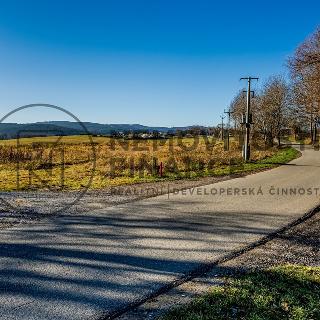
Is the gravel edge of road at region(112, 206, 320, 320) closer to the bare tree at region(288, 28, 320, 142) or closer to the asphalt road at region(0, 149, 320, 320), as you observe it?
the asphalt road at region(0, 149, 320, 320)

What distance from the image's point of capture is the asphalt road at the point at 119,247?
5.91 metres

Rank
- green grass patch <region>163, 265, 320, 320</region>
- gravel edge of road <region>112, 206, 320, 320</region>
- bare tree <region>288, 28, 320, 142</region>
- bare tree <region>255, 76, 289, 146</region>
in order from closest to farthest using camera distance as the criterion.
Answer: green grass patch <region>163, 265, 320, 320</region> < gravel edge of road <region>112, 206, 320, 320</region> < bare tree <region>288, 28, 320, 142</region> < bare tree <region>255, 76, 289, 146</region>

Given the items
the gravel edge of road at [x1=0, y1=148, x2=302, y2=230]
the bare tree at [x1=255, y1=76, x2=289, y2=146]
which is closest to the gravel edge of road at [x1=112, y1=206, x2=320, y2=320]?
the gravel edge of road at [x1=0, y1=148, x2=302, y2=230]

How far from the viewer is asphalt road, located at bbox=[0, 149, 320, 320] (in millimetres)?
5914

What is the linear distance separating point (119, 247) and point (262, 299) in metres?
Result: 3.56

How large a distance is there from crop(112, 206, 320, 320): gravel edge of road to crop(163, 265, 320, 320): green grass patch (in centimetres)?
28

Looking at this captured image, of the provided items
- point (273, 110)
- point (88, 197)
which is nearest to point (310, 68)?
point (88, 197)

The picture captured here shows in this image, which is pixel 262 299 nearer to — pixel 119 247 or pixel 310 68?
pixel 119 247

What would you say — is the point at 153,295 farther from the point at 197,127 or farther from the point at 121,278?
the point at 197,127

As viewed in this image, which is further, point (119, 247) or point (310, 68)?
point (310, 68)

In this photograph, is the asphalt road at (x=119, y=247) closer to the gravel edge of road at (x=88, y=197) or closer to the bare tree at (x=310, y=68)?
the gravel edge of road at (x=88, y=197)

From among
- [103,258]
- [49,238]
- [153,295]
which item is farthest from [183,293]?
[49,238]

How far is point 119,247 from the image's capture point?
855cm

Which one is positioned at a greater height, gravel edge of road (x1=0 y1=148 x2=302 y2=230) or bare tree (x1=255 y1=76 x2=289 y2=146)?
bare tree (x1=255 y1=76 x2=289 y2=146)
